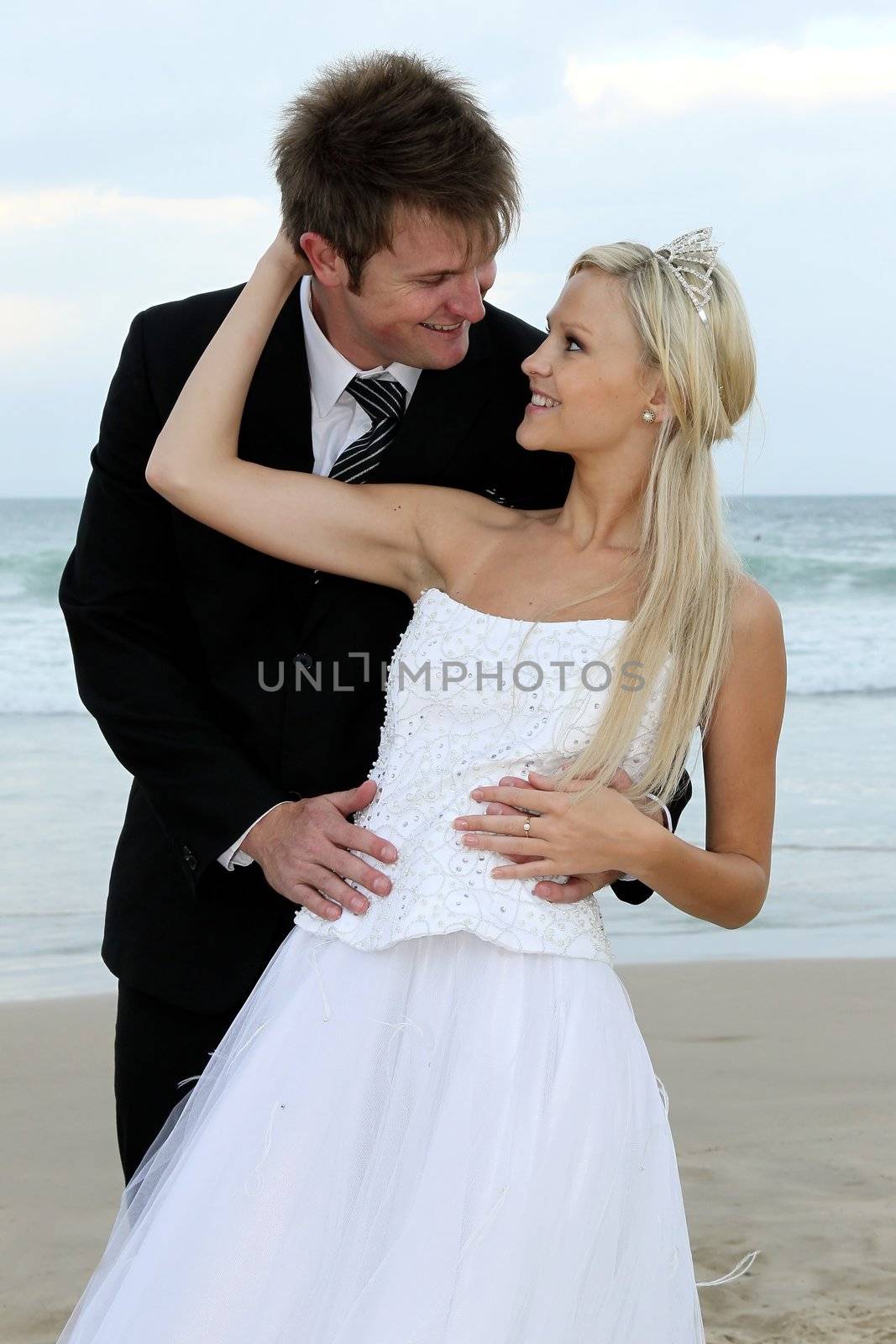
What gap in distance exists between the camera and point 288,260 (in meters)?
2.54

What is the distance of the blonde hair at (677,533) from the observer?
2.28 metres

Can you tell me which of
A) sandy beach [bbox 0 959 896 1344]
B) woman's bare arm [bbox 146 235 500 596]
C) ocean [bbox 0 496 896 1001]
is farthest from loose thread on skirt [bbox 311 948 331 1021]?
sandy beach [bbox 0 959 896 1344]

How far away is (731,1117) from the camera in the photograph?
4918 mm

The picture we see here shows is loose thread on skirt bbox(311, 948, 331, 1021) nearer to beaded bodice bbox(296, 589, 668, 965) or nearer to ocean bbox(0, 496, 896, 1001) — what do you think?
beaded bodice bbox(296, 589, 668, 965)

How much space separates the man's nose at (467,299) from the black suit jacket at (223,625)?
164 millimetres

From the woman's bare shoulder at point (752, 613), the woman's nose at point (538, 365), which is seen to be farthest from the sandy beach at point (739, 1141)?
the woman's nose at point (538, 365)

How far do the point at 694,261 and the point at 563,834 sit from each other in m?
0.98

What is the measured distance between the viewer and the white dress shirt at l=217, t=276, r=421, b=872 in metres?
2.66

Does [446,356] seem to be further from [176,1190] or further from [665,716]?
[176,1190]

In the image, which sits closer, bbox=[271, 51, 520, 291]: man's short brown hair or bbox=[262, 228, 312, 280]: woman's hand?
bbox=[271, 51, 520, 291]: man's short brown hair

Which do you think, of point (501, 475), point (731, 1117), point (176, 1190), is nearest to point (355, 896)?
point (176, 1190)

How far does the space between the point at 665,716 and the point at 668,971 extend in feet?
13.1

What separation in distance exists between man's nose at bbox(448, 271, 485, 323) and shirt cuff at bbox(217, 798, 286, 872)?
34.1 inches

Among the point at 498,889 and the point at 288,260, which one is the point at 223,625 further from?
the point at 498,889
